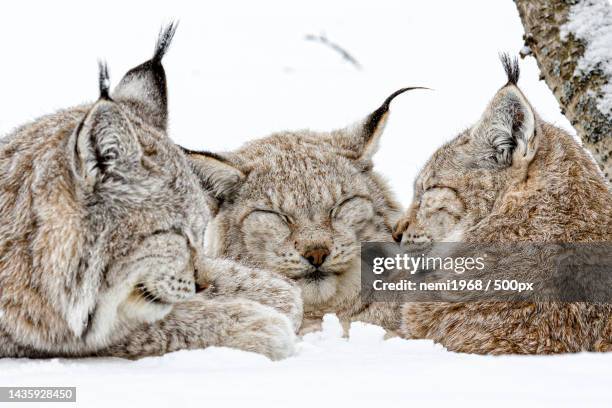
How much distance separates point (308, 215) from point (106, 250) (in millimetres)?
1542

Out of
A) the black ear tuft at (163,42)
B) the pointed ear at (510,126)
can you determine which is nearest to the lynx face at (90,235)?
the black ear tuft at (163,42)

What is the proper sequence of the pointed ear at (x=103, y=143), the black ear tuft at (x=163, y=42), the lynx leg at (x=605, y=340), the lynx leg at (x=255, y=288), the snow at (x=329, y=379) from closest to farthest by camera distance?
the snow at (x=329, y=379)
the pointed ear at (x=103, y=143)
the lynx leg at (x=605, y=340)
the lynx leg at (x=255, y=288)
the black ear tuft at (x=163, y=42)

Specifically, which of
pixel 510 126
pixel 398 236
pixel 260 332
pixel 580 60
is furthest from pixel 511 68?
pixel 260 332

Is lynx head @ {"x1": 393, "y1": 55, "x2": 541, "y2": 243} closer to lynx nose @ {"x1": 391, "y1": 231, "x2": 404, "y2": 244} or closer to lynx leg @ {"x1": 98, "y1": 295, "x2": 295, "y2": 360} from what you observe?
lynx nose @ {"x1": 391, "y1": 231, "x2": 404, "y2": 244}

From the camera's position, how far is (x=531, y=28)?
16.0 ft

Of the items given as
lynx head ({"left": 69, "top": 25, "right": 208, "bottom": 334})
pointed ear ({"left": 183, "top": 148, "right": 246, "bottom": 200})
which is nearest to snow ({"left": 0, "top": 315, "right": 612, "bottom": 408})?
lynx head ({"left": 69, "top": 25, "right": 208, "bottom": 334})

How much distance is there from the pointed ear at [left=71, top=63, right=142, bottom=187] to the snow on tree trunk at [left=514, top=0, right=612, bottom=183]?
7.30 feet

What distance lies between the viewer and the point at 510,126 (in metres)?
4.48

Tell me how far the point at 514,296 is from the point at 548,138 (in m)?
0.91

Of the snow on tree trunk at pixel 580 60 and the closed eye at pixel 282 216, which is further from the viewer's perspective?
the closed eye at pixel 282 216

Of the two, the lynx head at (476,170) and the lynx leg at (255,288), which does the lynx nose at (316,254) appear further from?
the lynx head at (476,170)

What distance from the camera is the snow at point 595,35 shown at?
4566 mm

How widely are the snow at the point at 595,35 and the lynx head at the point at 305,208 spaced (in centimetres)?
103

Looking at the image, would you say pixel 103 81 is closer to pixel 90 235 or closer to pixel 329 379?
pixel 90 235
